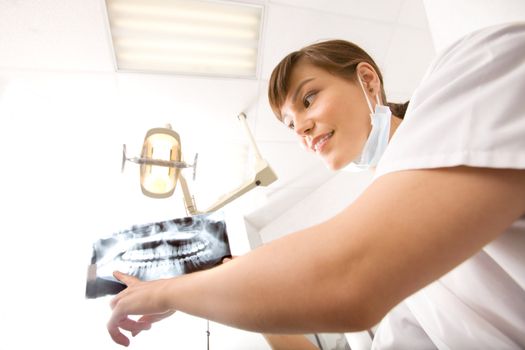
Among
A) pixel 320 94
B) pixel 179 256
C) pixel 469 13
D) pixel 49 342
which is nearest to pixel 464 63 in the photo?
pixel 320 94

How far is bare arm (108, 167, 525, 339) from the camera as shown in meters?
0.37

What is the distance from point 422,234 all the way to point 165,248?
4.30 ft

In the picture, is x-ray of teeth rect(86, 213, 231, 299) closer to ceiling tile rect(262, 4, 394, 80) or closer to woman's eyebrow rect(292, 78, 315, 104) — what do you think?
woman's eyebrow rect(292, 78, 315, 104)

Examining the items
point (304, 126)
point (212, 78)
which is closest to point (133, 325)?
point (304, 126)

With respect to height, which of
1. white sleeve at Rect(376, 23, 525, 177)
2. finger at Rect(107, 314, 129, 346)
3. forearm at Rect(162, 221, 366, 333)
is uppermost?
white sleeve at Rect(376, 23, 525, 177)

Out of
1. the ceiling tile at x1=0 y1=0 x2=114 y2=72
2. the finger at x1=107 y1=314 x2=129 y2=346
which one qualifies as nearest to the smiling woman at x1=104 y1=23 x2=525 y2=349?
the finger at x1=107 y1=314 x2=129 y2=346

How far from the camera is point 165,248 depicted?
1.40 meters

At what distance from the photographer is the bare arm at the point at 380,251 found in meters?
0.37

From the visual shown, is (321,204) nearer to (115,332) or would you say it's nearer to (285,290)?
(115,332)

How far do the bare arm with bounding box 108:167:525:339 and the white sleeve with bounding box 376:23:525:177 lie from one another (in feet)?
0.08

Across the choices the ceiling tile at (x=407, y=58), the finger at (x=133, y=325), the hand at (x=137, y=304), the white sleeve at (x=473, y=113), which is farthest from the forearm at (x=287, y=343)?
the ceiling tile at (x=407, y=58)

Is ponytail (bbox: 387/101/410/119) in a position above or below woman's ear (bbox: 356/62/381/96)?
below

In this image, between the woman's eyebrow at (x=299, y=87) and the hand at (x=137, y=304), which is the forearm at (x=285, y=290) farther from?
the woman's eyebrow at (x=299, y=87)

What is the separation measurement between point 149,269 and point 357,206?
123 cm
